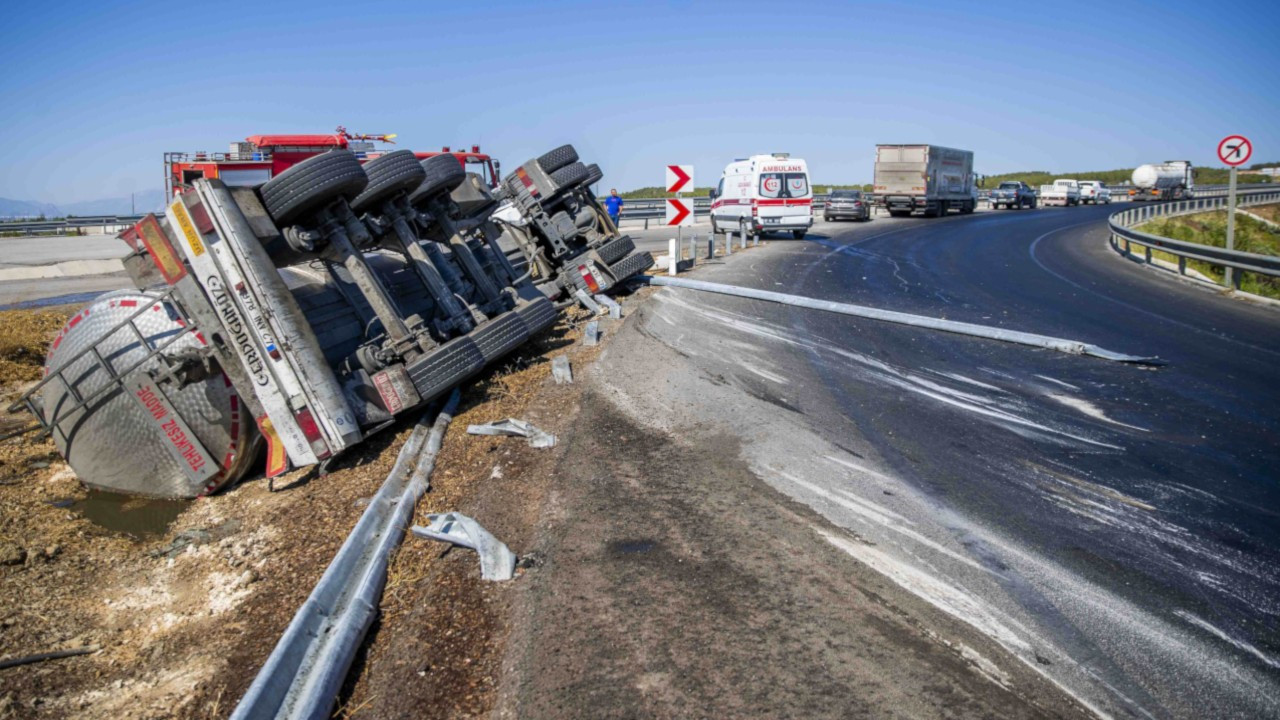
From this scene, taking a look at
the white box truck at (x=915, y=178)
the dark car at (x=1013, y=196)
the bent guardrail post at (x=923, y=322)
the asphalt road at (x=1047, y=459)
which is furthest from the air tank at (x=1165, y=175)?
the bent guardrail post at (x=923, y=322)

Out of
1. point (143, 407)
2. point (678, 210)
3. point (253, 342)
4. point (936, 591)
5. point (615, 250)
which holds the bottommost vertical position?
point (936, 591)

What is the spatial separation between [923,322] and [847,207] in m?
28.1

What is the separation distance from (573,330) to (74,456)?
5726 millimetres

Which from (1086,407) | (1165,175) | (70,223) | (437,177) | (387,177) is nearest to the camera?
(1086,407)

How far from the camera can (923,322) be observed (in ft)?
36.6

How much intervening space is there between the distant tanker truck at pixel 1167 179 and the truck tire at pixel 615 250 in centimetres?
6870

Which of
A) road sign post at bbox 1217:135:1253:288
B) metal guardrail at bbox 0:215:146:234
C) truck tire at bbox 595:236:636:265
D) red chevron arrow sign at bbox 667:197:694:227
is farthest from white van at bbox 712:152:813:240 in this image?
metal guardrail at bbox 0:215:146:234

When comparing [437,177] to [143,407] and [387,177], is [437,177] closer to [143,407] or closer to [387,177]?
[387,177]

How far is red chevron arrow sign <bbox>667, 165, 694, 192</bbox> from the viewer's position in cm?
1698

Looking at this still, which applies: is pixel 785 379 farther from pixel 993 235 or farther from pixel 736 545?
pixel 993 235

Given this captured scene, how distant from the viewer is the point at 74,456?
743 centimetres

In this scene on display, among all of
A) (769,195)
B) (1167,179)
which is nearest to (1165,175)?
(1167,179)

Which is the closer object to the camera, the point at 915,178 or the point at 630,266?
the point at 630,266

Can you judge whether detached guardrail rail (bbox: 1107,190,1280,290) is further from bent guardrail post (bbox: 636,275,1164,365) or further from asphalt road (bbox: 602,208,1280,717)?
bent guardrail post (bbox: 636,275,1164,365)
